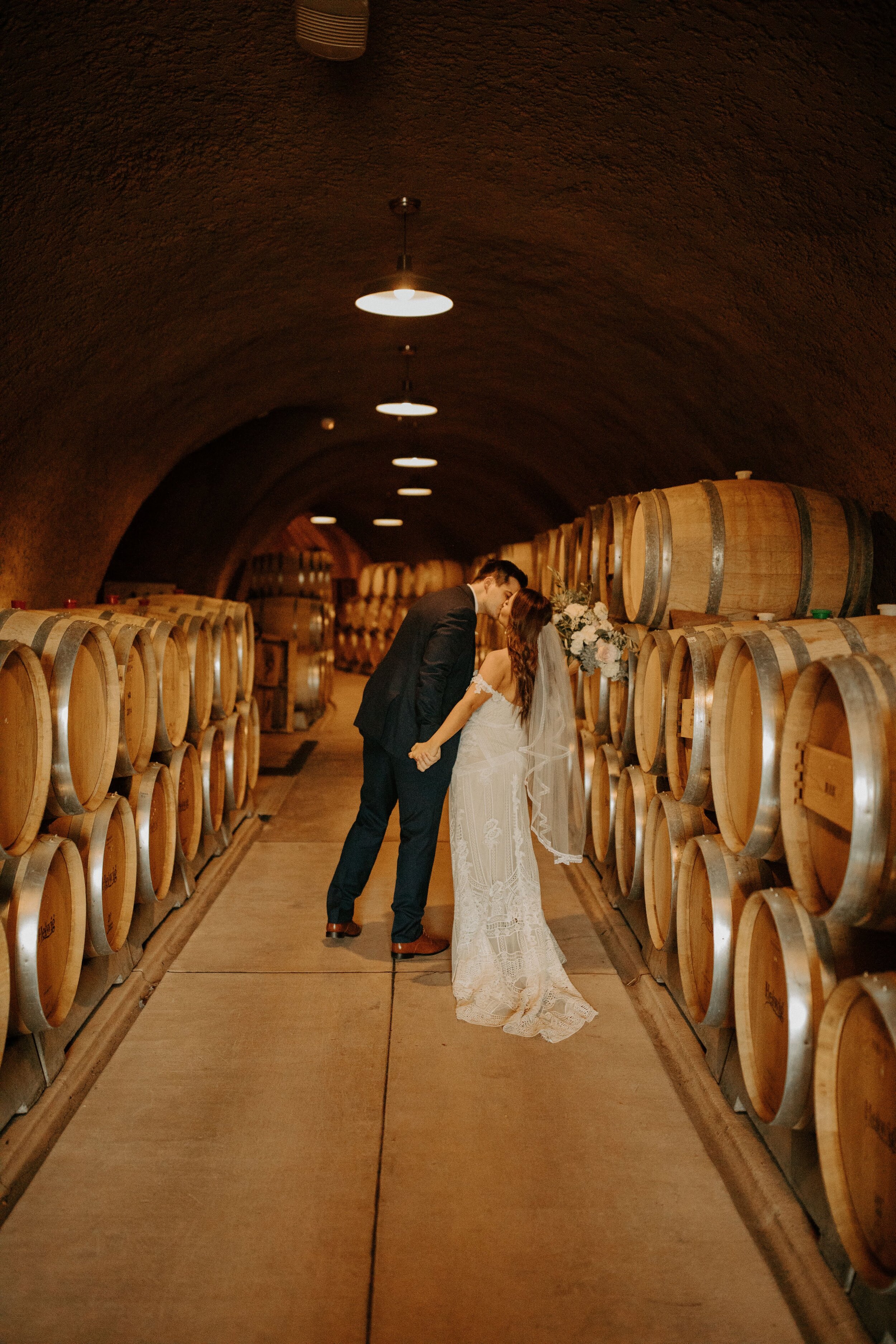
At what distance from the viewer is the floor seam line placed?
2061 mm

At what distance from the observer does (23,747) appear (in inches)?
105

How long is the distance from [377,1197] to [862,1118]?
126cm

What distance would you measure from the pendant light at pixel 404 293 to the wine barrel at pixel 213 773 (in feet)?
7.58

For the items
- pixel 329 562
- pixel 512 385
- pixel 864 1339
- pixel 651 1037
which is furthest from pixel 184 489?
pixel 864 1339

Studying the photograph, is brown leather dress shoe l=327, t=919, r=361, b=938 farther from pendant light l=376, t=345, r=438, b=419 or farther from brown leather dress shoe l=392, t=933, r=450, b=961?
pendant light l=376, t=345, r=438, b=419

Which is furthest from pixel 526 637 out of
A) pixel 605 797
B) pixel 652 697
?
pixel 605 797

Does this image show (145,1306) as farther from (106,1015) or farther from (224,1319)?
(106,1015)

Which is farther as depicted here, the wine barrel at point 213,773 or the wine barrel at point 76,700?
the wine barrel at point 213,773

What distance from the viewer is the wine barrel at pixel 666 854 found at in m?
3.41

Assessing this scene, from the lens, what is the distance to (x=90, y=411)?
5.26 metres

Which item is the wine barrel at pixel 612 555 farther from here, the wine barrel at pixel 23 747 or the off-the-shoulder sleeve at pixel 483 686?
the wine barrel at pixel 23 747

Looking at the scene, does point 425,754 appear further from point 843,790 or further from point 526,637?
point 843,790

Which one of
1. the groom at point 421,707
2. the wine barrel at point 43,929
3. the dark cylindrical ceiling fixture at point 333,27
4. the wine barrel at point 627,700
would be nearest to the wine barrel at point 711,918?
the wine barrel at point 627,700

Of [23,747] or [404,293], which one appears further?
[404,293]
